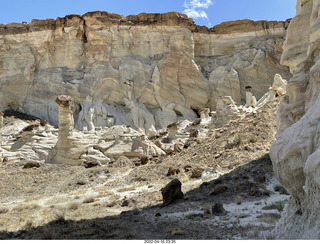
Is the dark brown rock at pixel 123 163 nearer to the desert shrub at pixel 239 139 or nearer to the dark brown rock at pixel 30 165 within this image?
the dark brown rock at pixel 30 165

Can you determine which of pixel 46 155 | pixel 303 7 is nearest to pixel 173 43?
pixel 46 155

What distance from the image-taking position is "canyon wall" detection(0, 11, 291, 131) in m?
36.4

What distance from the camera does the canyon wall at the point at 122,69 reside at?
36438mm

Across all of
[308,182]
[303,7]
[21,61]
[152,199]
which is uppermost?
[21,61]

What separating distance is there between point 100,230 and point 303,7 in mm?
9542

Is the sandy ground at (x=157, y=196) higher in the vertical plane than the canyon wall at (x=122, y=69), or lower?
lower

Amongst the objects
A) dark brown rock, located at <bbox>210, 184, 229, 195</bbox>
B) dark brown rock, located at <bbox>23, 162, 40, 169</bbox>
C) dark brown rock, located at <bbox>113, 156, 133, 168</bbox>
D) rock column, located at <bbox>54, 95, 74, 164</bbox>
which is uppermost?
rock column, located at <bbox>54, 95, 74, 164</bbox>

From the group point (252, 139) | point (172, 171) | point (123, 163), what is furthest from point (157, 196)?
point (123, 163)

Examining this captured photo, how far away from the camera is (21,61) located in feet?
124

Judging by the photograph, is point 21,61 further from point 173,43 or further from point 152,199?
point 152,199

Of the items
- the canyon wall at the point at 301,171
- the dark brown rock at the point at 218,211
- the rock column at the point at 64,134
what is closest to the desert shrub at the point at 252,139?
the dark brown rock at the point at 218,211

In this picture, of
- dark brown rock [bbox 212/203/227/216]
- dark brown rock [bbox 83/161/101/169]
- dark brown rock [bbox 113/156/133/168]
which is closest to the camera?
dark brown rock [bbox 212/203/227/216]

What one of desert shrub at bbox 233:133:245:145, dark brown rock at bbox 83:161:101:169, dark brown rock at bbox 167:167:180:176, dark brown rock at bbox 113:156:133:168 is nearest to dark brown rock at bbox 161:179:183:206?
dark brown rock at bbox 167:167:180:176

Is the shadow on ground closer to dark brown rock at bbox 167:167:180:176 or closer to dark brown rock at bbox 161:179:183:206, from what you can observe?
dark brown rock at bbox 161:179:183:206
